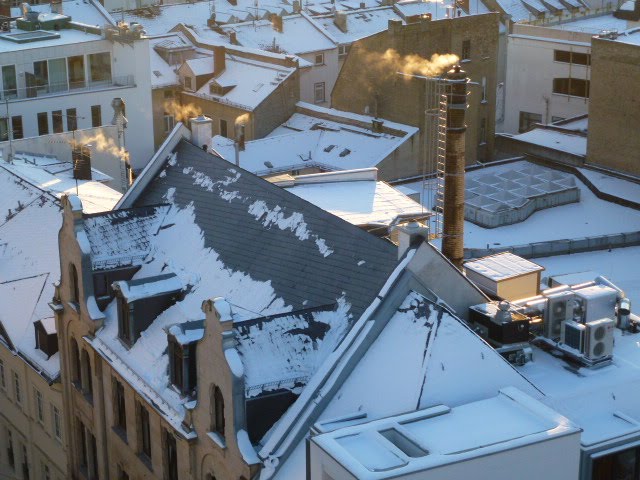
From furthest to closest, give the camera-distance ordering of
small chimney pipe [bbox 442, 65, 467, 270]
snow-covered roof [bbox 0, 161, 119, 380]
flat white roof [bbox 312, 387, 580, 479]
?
snow-covered roof [bbox 0, 161, 119, 380] → small chimney pipe [bbox 442, 65, 467, 270] → flat white roof [bbox 312, 387, 580, 479]

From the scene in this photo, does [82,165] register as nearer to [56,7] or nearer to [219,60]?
[219,60]

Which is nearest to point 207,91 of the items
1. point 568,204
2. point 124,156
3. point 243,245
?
point 124,156

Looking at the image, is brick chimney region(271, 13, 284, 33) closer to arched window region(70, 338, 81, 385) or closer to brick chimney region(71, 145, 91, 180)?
brick chimney region(71, 145, 91, 180)

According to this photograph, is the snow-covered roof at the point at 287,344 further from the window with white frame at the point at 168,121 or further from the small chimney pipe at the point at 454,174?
the window with white frame at the point at 168,121

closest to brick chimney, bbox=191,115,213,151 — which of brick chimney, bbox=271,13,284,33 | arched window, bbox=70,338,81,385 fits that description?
arched window, bbox=70,338,81,385

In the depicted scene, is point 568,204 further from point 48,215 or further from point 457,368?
point 457,368

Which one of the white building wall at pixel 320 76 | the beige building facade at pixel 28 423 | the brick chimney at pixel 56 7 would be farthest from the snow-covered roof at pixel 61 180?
the white building wall at pixel 320 76
